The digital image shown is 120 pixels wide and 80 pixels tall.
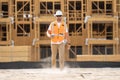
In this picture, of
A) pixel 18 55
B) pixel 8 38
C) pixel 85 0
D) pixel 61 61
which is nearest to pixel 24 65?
pixel 61 61

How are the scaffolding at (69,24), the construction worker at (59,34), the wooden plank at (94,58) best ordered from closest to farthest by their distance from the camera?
1. the construction worker at (59,34)
2. the wooden plank at (94,58)
3. the scaffolding at (69,24)

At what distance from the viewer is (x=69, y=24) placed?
81.0ft

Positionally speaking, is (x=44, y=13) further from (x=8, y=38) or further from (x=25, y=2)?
(x=8, y=38)

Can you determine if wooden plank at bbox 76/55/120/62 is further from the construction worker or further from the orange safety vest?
the orange safety vest

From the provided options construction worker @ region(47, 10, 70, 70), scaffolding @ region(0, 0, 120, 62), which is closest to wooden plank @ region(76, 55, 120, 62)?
scaffolding @ region(0, 0, 120, 62)

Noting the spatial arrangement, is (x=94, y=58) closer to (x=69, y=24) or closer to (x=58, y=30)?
(x=69, y=24)

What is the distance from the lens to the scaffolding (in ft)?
75.7

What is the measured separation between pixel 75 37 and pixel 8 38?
4447 millimetres

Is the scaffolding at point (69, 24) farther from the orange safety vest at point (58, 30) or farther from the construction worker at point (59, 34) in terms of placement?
the orange safety vest at point (58, 30)

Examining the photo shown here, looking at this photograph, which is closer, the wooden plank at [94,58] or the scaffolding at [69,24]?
the wooden plank at [94,58]

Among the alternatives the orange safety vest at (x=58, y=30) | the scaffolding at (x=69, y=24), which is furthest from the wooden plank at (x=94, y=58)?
the orange safety vest at (x=58, y=30)

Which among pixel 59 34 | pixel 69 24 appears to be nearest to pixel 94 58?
pixel 69 24

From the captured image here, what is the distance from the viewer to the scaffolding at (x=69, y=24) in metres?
23.1

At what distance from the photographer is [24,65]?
15.1 meters
